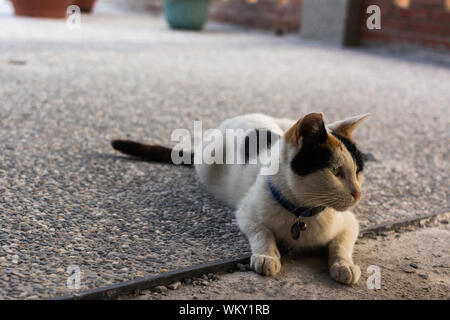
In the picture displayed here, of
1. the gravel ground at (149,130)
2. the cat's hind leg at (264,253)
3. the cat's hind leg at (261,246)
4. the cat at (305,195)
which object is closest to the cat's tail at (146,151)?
the gravel ground at (149,130)

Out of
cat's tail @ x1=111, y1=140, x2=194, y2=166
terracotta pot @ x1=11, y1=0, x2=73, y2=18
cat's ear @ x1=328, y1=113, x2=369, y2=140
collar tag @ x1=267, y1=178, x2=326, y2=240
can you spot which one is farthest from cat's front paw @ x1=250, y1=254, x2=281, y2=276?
terracotta pot @ x1=11, y1=0, x2=73, y2=18

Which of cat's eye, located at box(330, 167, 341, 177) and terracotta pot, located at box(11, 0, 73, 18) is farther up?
terracotta pot, located at box(11, 0, 73, 18)

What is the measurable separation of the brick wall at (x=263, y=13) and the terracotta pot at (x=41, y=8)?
3462mm

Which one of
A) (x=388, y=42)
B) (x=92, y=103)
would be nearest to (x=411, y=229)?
(x=92, y=103)

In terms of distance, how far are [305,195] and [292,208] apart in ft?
0.40

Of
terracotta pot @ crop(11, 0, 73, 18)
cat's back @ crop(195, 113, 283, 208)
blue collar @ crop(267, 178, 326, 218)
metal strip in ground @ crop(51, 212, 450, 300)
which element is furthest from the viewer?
terracotta pot @ crop(11, 0, 73, 18)

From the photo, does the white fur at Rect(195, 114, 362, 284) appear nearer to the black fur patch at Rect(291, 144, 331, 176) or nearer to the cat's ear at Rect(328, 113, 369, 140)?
the black fur patch at Rect(291, 144, 331, 176)

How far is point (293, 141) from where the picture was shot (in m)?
2.04

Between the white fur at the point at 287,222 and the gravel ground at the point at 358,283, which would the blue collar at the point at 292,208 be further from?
the gravel ground at the point at 358,283

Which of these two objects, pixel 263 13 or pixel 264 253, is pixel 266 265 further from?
pixel 263 13

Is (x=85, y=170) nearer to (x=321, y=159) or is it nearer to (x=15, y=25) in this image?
(x=321, y=159)

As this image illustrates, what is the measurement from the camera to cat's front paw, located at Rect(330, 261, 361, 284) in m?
2.01

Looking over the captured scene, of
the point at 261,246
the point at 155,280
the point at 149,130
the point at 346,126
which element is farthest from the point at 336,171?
the point at 149,130

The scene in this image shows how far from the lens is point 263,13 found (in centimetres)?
1100
